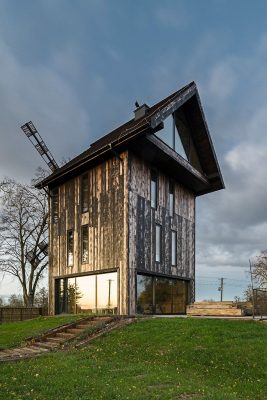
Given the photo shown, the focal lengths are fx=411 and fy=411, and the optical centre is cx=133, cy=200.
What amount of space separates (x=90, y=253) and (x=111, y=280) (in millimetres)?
2152

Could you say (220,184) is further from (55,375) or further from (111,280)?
(55,375)

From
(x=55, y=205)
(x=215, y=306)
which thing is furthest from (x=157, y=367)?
(x=55, y=205)

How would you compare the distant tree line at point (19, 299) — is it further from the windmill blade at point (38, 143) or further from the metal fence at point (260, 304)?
the metal fence at point (260, 304)

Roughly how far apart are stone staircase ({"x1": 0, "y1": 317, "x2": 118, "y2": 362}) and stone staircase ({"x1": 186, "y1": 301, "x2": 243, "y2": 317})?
4376 mm

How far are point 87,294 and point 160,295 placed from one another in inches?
159

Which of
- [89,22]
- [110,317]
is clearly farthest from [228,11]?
[110,317]

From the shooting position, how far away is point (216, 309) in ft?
62.0

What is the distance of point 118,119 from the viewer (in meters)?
31.7

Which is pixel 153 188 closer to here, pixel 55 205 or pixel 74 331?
pixel 55 205

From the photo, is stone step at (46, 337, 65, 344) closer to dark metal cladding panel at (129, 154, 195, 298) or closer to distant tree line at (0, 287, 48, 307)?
dark metal cladding panel at (129, 154, 195, 298)

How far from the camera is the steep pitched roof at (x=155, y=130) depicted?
19.7m

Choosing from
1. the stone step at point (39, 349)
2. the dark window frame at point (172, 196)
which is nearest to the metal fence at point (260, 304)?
the dark window frame at point (172, 196)

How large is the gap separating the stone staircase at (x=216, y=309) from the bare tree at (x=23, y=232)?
57.6 feet

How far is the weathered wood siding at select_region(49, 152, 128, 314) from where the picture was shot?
2059 centimetres
